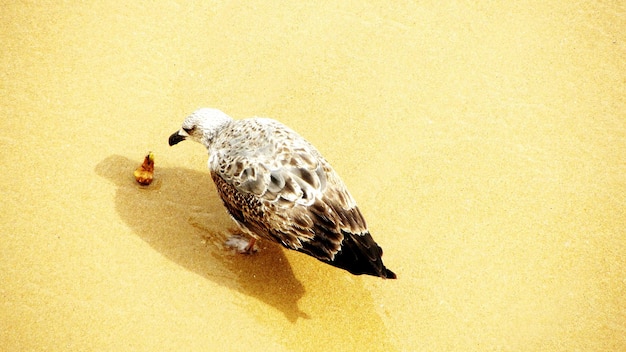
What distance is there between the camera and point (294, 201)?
4301 mm

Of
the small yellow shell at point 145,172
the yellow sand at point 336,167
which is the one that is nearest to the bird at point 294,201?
the yellow sand at point 336,167

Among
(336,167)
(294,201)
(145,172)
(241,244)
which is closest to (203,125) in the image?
(145,172)

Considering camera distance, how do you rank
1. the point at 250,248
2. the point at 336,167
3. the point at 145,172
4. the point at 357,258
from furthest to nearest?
the point at 336,167 → the point at 145,172 → the point at 250,248 → the point at 357,258

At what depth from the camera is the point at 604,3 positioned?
23.2 feet

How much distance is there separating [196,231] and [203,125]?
3.55ft

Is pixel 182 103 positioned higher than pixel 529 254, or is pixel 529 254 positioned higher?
pixel 529 254

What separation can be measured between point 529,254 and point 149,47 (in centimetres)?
504

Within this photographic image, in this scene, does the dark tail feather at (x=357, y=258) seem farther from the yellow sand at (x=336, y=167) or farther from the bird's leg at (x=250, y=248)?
the bird's leg at (x=250, y=248)

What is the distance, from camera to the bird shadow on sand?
4809 mm

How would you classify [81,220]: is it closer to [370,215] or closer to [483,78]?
[370,215]

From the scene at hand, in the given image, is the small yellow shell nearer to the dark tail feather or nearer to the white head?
the white head

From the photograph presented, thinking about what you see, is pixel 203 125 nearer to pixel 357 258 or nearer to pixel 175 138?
pixel 175 138

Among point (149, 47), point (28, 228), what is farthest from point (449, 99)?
point (28, 228)

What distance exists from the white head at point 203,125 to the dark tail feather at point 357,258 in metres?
1.78
